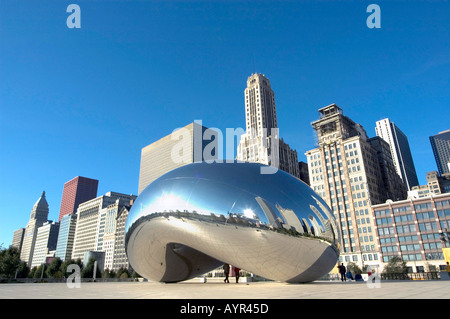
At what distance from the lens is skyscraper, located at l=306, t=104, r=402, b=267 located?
8681cm

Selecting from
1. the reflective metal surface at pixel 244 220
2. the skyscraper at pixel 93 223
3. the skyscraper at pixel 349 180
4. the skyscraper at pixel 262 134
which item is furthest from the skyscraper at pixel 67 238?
the reflective metal surface at pixel 244 220

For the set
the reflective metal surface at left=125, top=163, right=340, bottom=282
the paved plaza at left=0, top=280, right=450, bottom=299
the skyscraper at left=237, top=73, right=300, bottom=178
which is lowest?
the paved plaza at left=0, top=280, right=450, bottom=299

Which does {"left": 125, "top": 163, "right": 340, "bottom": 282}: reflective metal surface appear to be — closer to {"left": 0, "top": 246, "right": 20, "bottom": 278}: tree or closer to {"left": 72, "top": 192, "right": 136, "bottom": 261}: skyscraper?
{"left": 0, "top": 246, "right": 20, "bottom": 278}: tree

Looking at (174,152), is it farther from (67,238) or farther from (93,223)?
(67,238)

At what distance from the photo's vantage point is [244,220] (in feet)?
31.3

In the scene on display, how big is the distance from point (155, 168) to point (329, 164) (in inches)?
4642

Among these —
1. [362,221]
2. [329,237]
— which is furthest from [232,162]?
[362,221]

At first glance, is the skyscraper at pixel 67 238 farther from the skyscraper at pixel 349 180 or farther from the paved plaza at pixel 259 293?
the paved plaza at pixel 259 293

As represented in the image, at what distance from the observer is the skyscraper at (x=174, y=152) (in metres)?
166

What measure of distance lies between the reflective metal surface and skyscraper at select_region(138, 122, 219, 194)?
144888 mm

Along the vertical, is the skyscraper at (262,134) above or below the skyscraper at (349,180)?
above

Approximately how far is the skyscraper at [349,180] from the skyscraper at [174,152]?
221ft

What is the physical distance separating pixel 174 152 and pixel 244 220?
17368 cm

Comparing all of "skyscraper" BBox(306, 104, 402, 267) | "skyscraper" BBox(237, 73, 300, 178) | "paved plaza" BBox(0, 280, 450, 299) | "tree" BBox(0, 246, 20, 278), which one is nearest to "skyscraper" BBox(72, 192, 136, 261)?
"skyscraper" BBox(237, 73, 300, 178)
